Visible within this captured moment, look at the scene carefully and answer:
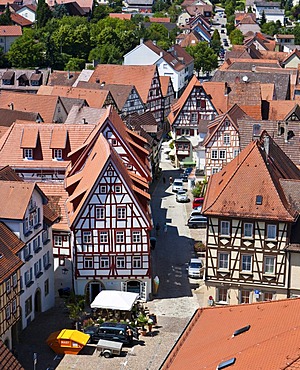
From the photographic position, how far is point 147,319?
4991cm

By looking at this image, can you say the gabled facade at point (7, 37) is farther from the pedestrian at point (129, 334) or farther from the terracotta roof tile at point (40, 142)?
the pedestrian at point (129, 334)

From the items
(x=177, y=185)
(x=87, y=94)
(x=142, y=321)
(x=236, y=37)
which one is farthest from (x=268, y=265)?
(x=236, y=37)

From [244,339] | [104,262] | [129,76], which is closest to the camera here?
[244,339]

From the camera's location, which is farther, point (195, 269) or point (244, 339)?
point (195, 269)

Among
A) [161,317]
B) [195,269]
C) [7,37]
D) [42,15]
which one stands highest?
[42,15]

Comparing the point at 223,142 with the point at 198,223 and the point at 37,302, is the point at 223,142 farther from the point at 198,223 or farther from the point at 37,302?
the point at 37,302

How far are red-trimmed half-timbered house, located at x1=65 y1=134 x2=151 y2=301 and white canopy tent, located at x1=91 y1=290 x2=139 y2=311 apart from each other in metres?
2.24

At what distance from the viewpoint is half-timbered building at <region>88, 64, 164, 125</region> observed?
102m

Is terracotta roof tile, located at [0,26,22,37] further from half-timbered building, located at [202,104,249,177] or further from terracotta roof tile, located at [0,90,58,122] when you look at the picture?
half-timbered building, located at [202,104,249,177]

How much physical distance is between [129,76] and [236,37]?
7509 cm

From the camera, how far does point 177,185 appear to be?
7956 centimetres

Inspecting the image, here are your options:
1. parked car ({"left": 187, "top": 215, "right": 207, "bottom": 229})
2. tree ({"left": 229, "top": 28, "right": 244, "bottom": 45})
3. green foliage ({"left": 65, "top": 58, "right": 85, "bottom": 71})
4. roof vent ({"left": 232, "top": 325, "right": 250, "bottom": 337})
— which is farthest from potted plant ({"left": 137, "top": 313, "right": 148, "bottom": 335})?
tree ({"left": 229, "top": 28, "right": 244, "bottom": 45})

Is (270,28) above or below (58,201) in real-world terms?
above

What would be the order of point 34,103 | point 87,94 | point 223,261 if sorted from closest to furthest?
point 223,261 < point 34,103 < point 87,94
